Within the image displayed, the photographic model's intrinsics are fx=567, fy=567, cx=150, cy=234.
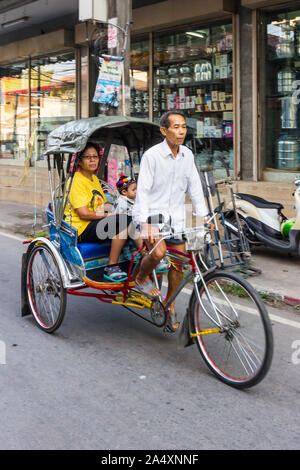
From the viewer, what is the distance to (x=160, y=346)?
4660 millimetres

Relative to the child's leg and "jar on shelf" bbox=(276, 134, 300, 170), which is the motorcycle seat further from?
the child's leg

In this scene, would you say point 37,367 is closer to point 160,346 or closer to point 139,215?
point 160,346

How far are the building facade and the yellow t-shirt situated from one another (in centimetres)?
381

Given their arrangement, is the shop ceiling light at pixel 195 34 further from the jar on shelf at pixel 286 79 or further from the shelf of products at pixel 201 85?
the jar on shelf at pixel 286 79

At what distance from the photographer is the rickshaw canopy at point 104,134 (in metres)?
4.68

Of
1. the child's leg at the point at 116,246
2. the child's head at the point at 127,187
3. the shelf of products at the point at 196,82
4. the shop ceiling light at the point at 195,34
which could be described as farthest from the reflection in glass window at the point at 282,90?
the child's leg at the point at 116,246

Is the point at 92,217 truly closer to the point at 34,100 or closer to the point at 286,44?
the point at 286,44

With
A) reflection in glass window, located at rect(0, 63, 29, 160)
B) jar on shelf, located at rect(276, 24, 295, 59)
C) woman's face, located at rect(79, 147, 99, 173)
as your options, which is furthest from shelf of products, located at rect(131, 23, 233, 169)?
woman's face, located at rect(79, 147, 99, 173)

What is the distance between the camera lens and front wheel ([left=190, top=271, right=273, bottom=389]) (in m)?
3.67

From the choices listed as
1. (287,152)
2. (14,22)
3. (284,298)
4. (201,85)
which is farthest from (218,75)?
(14,22)

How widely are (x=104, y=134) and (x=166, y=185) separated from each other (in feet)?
4.88

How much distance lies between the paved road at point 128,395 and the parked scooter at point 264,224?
84.1 inches

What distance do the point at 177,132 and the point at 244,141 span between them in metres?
5.97

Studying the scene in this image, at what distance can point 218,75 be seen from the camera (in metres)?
10.5
